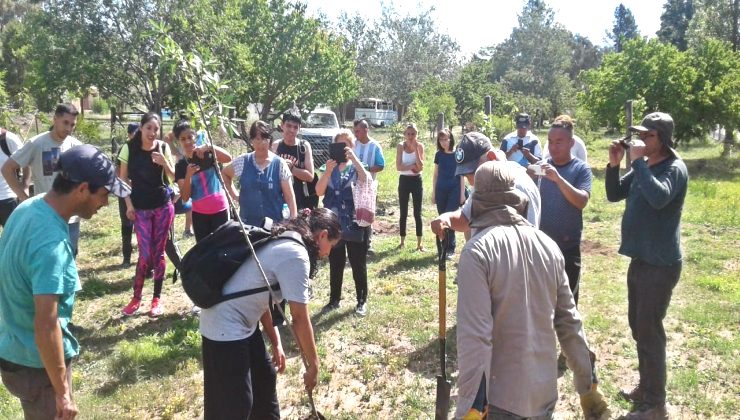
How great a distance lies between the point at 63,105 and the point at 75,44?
14742 millimetres

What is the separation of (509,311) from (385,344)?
118 inches

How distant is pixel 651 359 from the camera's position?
3.71 meters

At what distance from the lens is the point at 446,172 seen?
24.6 feet

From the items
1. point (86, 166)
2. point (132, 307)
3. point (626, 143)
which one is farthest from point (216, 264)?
point (132, 307)

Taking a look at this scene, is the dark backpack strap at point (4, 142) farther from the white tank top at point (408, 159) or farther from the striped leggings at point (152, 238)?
the white tank top at point (408, 159)

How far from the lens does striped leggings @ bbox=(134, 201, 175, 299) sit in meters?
5.58

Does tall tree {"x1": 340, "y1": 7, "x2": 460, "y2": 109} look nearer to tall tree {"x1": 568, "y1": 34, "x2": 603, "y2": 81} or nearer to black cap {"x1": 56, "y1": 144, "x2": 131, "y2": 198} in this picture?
tall tree {"x1": 568, "y1": 34, "x2": 603, "y2": 81}

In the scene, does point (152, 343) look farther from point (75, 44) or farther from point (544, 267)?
point (75, 44)

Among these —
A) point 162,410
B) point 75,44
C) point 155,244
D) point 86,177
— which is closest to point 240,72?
point 75,44

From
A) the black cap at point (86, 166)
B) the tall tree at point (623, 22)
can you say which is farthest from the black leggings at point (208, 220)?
the tall tree at point (623, 22)

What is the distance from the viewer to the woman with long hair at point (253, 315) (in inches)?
104

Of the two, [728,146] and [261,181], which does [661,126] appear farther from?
[728,146]

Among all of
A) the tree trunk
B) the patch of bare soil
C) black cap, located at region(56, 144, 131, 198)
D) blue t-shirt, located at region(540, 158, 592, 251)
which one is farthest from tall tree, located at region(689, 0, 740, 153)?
black cap, located at region(56, 144, 131, 198)

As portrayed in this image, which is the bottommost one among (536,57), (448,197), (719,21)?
(448,197)
